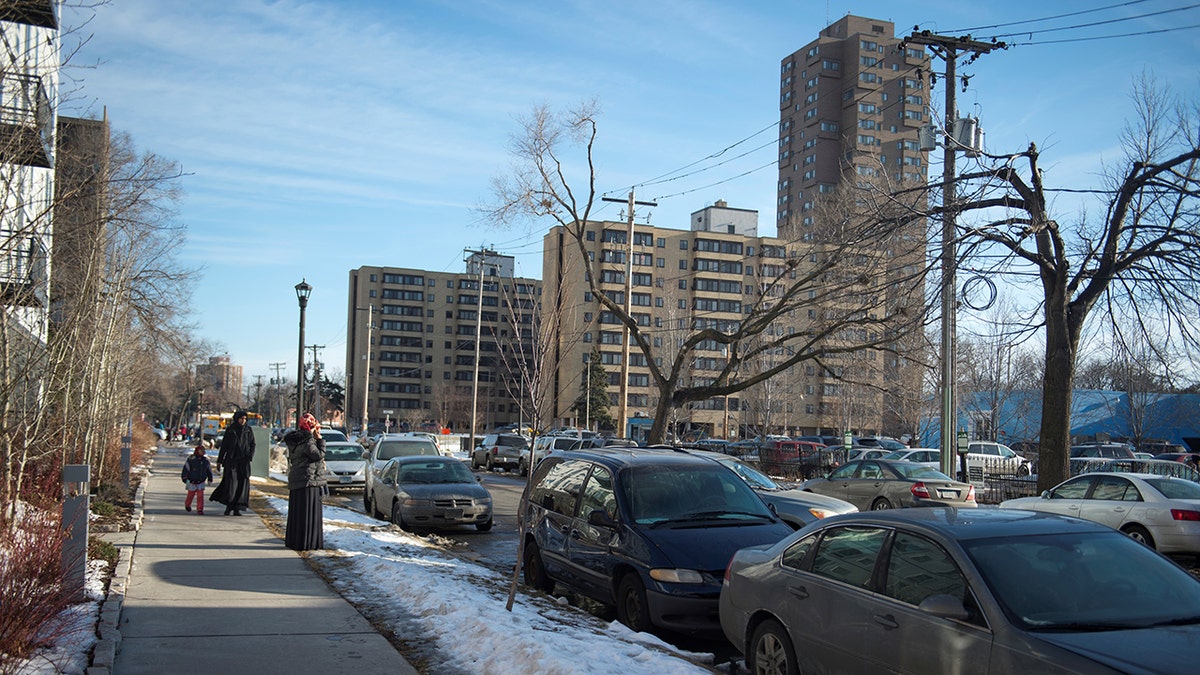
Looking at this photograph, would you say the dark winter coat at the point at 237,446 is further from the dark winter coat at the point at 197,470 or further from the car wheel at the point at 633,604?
the car wheel at the point at 633,604

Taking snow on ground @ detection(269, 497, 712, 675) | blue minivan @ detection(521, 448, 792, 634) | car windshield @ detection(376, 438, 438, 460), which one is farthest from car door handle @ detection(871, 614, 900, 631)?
car windshield @ detection(376, 438, 438, 460)

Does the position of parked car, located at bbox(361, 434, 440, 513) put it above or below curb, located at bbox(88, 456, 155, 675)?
above

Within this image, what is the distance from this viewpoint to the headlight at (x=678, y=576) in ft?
28.2

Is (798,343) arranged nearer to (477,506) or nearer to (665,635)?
(477,506)

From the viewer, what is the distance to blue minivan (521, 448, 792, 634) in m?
8.63

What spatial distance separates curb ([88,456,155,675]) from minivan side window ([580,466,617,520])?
4.51 metres

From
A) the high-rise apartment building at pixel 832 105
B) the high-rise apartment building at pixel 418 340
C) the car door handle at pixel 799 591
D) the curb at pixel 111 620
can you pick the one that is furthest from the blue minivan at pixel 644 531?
the high-rise apartment building at pixel 418 340

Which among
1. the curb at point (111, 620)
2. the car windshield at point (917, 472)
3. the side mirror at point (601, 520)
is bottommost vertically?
the curb at point (111, 620)

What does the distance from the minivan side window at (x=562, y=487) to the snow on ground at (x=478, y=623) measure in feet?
3.39

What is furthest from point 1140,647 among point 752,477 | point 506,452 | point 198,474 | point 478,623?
point 506,452

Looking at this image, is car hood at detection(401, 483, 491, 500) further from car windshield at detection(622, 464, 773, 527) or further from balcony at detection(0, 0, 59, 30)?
balcony at detection(0, 0, 59, 30)

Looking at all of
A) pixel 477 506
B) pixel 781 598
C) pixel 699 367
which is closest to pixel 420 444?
pixel 477 506

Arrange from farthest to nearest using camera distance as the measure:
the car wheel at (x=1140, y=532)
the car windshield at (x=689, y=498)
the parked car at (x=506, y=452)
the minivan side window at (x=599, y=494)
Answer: the parked car at (x=506, y=452) → the car wheel at (x=1140, y=532) → the minivan side window at (x=599, y=494) → the car windshield at (x=689, y=498)

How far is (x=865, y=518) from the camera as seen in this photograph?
21.1 ft
